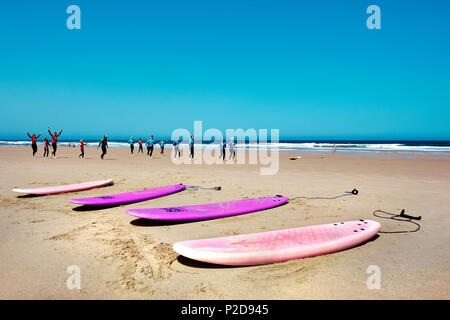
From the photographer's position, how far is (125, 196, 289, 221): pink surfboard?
16.4 feet

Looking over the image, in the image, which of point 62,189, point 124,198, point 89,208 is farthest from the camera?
point 62,189

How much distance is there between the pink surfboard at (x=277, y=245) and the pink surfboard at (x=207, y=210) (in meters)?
1.41

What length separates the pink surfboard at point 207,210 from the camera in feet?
16.4

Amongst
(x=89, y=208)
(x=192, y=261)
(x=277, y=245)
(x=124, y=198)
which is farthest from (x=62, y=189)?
(x=277, y=245)

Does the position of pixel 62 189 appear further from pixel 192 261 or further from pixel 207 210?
pixel 192 261

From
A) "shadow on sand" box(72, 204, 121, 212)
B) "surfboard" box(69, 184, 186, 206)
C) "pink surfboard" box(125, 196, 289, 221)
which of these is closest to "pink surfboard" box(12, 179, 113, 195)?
"surfboard" box(69, 184, 186, 206)

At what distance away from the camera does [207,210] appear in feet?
18.4

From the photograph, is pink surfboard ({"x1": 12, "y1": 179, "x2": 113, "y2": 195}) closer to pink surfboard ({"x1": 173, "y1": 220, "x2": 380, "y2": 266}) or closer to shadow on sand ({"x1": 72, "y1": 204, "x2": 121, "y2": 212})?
shadow on sand ({"x1": 72, "y1": 204, "x2": 121, "y2": 212})

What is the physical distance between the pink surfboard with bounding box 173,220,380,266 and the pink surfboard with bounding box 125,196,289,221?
1.41 meters

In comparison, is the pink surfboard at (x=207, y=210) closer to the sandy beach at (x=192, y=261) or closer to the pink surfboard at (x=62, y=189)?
the sandy beach at (x=192, y=261)

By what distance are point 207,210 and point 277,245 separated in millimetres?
2193

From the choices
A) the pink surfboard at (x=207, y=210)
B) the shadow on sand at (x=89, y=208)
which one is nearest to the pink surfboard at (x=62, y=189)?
the shadow on sand at (x=89, y=208)
